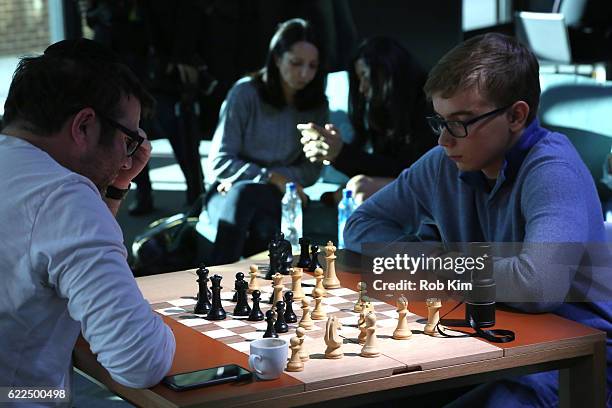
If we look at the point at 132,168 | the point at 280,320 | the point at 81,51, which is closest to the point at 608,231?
the point at 280,320

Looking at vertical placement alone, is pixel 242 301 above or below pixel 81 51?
below

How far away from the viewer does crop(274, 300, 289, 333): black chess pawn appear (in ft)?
7.79

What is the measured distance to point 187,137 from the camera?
679cm

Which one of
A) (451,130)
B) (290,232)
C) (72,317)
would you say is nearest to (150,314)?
(72,317)

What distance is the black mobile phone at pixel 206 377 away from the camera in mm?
1971

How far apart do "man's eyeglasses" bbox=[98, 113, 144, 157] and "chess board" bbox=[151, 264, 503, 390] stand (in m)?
0.47

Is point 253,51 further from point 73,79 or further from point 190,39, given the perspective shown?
point 73,79

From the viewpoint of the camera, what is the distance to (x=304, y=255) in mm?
3047

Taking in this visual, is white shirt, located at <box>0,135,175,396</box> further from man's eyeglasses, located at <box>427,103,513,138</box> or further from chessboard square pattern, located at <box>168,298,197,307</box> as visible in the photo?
man's eyeglasses, located at <box>427,103,513,138</box>

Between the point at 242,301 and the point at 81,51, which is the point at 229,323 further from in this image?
the point at 81,51

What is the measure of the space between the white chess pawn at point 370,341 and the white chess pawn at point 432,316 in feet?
0.56

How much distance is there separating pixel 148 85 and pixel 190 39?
0.57 m

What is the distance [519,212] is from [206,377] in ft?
3.15

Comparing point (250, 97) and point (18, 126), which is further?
point (250, 97)
